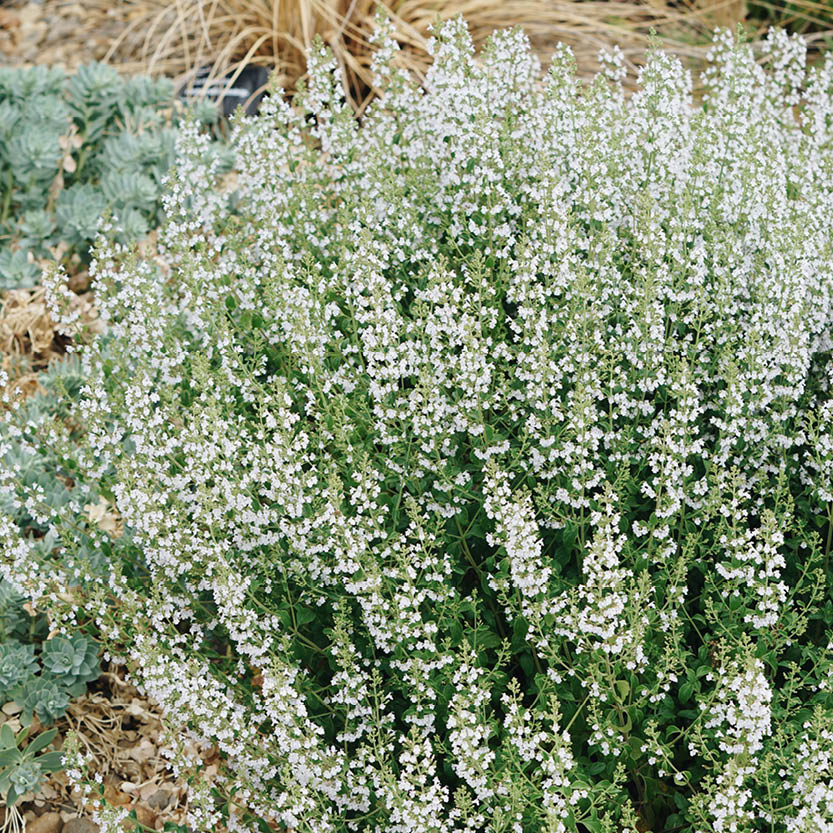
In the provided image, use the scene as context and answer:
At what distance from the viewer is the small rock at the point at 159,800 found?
3449 mm

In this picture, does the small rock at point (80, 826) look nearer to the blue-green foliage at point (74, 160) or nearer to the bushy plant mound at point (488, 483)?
the bushy plant mound at point (488, 483)

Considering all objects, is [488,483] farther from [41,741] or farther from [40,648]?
[40,648]

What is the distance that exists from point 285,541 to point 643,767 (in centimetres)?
116

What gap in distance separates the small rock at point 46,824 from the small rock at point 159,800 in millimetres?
278

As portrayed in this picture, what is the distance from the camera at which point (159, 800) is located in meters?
3.46

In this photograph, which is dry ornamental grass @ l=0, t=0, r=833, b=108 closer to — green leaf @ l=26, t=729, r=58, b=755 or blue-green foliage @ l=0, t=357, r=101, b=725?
blue-green foliage @ l=0, t=357, r=101, b=725

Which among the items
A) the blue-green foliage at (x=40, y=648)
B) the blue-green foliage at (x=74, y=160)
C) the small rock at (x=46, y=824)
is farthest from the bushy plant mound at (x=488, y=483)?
the blue-green foliage at (x=74, y=160)

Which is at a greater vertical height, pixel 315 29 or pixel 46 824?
pixel 315 29

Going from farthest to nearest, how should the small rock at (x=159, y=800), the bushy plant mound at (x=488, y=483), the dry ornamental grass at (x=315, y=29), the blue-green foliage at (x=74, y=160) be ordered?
the dry ornamental grass at (x=315, y=29)
the blue-green foliage at (x=74, y=160)
the small rock at (x=159, y=800)
the bushy plant mound at (x=488, y=483)

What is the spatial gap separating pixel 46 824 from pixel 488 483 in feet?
6.12

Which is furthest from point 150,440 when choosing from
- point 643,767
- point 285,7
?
point 285,7

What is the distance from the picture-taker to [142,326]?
3.27 meters

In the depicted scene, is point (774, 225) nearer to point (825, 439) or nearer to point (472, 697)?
point (825, 439)

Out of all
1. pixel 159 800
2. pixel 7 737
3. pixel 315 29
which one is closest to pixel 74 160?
pixel 315 29
